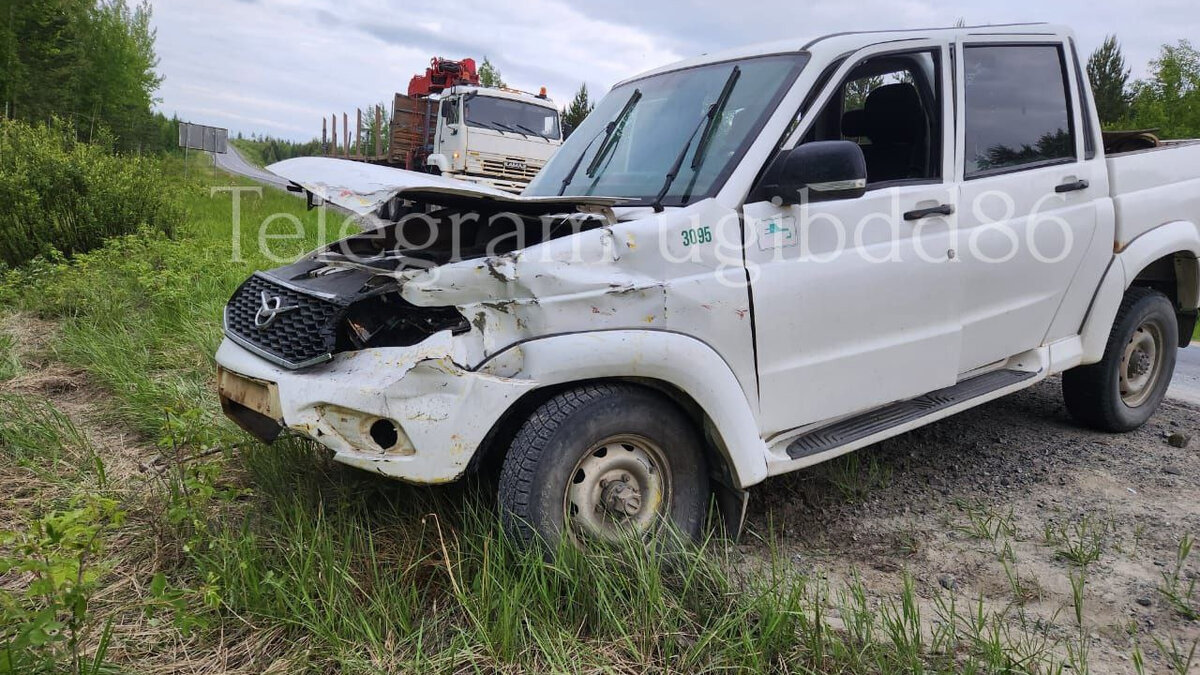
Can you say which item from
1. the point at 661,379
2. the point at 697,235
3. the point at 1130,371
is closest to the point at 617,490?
the point at 661,379

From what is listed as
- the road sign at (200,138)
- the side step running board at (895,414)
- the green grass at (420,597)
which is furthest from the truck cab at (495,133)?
the green grass at (420,597)

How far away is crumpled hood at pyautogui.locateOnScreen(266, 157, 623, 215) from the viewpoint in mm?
2471

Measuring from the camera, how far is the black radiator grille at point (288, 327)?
249cm

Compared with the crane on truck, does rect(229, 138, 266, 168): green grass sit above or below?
above

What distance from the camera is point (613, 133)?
3.49 m

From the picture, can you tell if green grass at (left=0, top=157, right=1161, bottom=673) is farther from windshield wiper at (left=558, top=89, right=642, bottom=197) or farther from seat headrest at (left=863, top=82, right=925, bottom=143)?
seat headrest at (left=863, top=82, right=925, bottom=143)

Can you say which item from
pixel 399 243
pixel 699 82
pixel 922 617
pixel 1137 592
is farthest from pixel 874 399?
pixel 399 243

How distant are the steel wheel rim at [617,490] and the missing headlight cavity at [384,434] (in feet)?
1.83

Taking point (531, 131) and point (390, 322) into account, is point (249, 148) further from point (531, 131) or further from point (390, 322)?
point (390, 322)

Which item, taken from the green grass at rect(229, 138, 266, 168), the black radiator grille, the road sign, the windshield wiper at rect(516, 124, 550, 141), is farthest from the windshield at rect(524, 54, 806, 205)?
the green grass at rect(229, 138, 266, 168)

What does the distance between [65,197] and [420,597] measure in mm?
8406

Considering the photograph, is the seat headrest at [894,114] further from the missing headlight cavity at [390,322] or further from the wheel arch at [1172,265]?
the missing headlight cavity at [390,322]

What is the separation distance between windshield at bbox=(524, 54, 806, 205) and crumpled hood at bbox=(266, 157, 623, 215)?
0.91 ft

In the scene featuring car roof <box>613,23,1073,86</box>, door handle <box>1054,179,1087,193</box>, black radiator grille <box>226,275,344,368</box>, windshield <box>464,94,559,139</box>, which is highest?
windshield <box>464,94,559,139</box>
